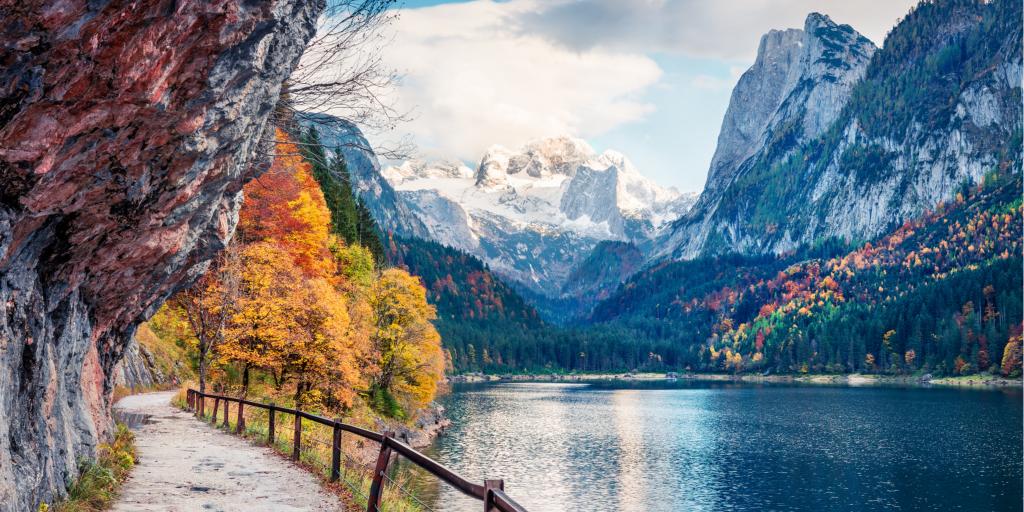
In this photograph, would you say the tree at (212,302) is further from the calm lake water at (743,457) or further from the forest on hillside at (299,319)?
the calm lake water at (743,457)

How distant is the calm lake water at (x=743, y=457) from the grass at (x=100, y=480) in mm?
21810

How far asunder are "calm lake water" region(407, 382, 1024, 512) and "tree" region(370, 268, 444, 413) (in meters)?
5.95

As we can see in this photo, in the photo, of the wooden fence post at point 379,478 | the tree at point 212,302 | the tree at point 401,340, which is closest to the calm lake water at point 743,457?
the tree at point 401,340

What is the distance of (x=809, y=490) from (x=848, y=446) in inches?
803

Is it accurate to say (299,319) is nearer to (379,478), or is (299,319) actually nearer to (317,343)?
(317,343)

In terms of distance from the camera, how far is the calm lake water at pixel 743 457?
44312 mm

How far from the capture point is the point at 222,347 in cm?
3691

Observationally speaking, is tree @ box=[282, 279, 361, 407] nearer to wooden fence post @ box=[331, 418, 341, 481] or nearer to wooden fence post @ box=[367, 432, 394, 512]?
wooden fence post @ box=[331, 418, 341, 481]

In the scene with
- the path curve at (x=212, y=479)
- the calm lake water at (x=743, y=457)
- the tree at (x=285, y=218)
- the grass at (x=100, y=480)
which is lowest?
the calm lake water at (x=743, y=457)

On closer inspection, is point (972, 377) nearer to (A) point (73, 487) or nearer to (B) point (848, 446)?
(B) point (848, 446)

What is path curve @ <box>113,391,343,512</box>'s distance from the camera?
48.8 ft

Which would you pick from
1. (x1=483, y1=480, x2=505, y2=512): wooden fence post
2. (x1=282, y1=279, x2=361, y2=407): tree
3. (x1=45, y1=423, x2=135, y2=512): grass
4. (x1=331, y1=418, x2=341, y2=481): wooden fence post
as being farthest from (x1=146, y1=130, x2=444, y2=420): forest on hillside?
(x1=483, y1=480, x2=505, y2=512): wooden fence post

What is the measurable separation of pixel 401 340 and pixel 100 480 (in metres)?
47.3

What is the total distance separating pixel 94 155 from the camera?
28.9ft
